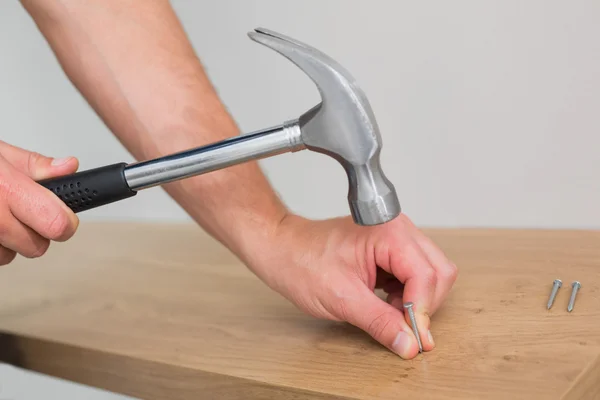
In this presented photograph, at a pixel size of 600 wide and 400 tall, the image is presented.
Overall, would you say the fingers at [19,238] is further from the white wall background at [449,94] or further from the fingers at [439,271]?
the white wall background at [449,94]

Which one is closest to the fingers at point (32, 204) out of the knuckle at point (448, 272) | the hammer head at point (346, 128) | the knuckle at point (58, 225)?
the knuckle at point (58, 225)

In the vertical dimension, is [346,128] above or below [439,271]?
above

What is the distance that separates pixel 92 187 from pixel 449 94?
31.7 inches

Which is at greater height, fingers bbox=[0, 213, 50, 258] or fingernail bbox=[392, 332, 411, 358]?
fingers bbox=[0, 213, 50, 258]

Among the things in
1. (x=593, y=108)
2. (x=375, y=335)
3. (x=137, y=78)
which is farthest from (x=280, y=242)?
(x=593, y=108)

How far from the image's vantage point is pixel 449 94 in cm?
130

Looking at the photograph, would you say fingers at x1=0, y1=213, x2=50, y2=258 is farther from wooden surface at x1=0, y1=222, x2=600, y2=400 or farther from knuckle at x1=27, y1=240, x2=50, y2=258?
wooden surface at x1=0, y1=222, x2=600, y2=400

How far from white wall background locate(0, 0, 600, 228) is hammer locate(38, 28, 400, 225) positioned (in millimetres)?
693

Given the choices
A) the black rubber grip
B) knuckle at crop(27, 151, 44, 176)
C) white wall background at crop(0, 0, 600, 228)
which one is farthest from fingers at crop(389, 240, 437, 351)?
white wall background at crop(0, 0, 600, 228)

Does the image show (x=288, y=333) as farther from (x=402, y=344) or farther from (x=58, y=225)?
(x=58, y=225)

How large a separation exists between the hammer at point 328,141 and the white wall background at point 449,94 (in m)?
0.69

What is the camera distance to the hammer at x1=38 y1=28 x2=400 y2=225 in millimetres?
581

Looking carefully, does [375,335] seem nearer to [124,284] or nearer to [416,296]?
[416,296]

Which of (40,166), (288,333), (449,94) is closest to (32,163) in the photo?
(40,166)
